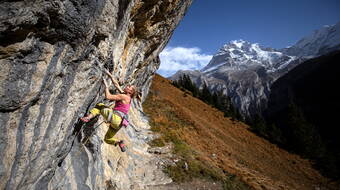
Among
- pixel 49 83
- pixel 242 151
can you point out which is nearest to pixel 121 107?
pixel 49 83

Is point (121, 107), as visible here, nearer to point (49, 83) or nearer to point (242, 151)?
point (49, 83)

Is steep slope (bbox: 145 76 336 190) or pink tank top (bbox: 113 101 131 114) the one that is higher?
pink tank top (bbox: 113 101 131 114)

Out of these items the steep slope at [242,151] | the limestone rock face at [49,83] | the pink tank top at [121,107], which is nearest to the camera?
the limestone rock face at [49,83]

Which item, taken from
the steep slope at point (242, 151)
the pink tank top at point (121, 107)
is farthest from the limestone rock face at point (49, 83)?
the steep slope at point (242, 151)

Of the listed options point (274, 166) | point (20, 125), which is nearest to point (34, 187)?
point (20, 125)

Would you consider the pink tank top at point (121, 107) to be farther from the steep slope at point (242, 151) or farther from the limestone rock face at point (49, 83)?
the steep slope at point (242, 151)

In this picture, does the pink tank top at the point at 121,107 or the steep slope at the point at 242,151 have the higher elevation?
the pink tank top at the point at 121,107

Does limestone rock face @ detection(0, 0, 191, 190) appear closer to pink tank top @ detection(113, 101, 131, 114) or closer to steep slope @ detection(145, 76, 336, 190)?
pink tank top @ detection(113, 101, 131, 114)

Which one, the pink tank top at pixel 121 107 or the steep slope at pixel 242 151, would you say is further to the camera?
the steep slope at pixel 242 151

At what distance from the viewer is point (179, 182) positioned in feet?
32.9

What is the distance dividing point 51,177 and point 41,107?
1988 mm

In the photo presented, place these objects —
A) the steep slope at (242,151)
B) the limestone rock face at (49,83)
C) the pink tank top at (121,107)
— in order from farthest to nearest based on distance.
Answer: the steep slope at (242,151), the pink tank top at (121,107), the limestone rock face at (49,83)

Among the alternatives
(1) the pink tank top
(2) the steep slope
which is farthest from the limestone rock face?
(2) the steep slope

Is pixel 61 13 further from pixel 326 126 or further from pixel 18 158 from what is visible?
pixel 326 126
